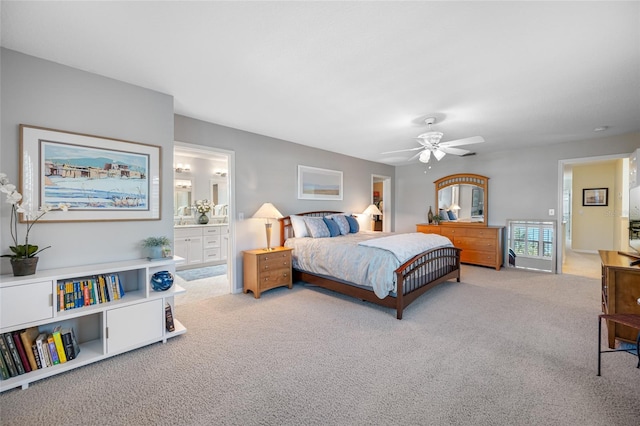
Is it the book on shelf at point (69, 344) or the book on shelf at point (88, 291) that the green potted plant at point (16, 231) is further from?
the book on shelf at point (69, 344)

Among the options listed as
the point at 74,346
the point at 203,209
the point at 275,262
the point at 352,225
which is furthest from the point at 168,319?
the point at 203,209

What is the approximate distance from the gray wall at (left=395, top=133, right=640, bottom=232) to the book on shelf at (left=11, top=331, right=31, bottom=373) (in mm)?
7250

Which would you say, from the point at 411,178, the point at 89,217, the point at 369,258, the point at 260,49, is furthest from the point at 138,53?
the point at 411,178

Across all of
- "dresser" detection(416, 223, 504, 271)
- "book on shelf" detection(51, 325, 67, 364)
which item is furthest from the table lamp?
"dresser" detection(416, 223, 504, 271)

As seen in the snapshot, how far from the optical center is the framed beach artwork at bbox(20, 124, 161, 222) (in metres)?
2.26

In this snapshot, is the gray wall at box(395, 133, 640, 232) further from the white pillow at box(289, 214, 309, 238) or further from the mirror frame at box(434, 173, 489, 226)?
the white pillow at box(289, 214, 309, 238)

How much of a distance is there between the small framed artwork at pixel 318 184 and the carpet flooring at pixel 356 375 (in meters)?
2.59

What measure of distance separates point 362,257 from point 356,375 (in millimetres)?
1611

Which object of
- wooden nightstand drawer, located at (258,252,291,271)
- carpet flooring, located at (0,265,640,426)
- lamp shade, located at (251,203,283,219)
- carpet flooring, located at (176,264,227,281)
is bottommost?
carpet flooring, located at (0,265,640,426)

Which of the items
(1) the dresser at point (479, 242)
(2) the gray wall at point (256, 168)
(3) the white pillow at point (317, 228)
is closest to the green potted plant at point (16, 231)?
(2) the gray wall at point (256, 168)

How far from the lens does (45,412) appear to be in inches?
69.6

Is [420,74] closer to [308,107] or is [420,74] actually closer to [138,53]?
[308,107]

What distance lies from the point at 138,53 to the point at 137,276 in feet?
6.84

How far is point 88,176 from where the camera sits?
2512mm
